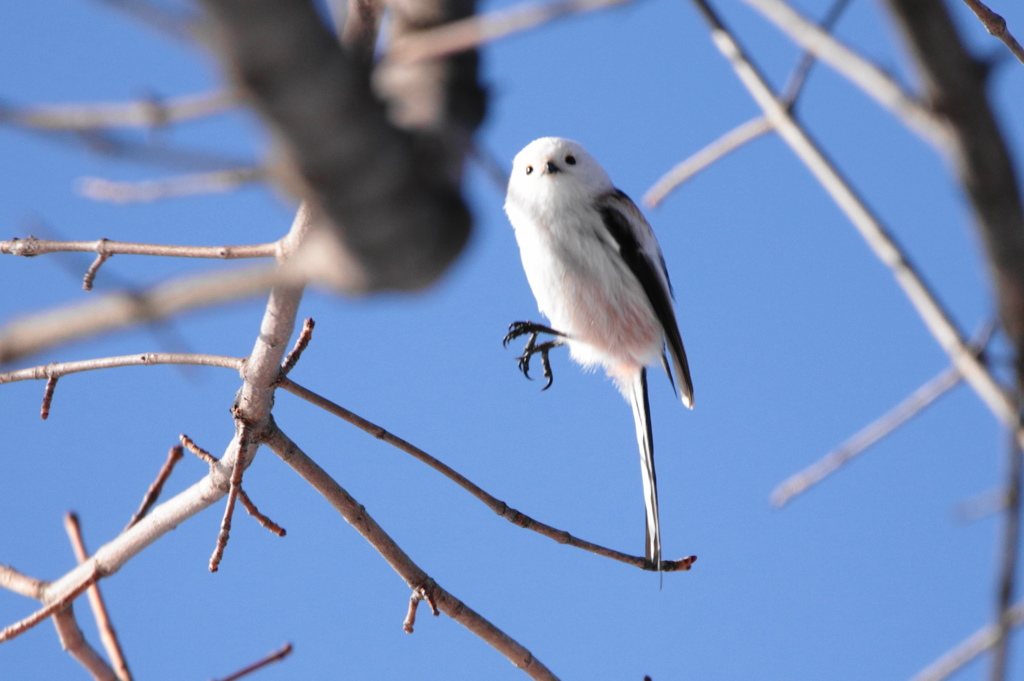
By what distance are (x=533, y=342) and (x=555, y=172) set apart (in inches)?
16.6

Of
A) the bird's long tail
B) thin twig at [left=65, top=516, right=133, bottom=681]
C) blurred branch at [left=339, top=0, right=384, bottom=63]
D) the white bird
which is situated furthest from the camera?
the white bird

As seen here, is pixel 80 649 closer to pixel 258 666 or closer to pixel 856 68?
pixel 258 666

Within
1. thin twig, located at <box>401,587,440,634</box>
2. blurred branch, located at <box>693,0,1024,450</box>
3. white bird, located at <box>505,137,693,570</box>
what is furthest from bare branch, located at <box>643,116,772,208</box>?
white bird, located at <box>505,137,693,570</box>

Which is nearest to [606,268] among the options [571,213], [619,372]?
[571,213]

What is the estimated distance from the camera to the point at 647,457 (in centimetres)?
205

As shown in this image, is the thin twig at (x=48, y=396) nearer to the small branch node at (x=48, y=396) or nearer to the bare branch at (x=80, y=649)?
the small branch node at (x=48, y=396)

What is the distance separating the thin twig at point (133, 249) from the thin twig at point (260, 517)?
14.2 inches

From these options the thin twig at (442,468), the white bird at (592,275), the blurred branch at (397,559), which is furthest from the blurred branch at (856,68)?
the white bird at (592,275)

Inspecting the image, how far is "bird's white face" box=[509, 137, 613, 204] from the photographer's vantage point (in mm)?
2111

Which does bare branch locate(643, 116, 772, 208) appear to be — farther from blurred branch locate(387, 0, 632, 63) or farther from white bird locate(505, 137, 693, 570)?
white bird locate(505, 137, 693, 570)

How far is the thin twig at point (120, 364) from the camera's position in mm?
1318

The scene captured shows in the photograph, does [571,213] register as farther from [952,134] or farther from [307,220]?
[952,134]

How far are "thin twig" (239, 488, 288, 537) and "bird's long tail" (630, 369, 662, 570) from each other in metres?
0.70

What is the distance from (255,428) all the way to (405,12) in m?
0.74
